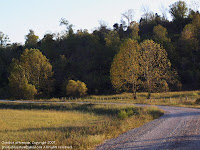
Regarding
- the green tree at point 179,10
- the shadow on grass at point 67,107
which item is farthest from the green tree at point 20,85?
the green tree at point 179,10

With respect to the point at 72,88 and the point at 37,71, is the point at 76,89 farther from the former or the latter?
the point at 37,71

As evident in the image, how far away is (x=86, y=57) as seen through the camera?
82.4 meters

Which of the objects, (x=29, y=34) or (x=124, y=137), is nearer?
(x=124, y=137)

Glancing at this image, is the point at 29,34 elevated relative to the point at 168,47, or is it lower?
elevated

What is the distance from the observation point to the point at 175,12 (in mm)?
93188

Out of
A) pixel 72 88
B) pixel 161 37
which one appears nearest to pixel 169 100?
pixel 72 88

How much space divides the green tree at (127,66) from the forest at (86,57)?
929cm

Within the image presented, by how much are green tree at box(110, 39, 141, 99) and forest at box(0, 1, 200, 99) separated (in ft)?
30.5

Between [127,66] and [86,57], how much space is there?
4095 centimetres

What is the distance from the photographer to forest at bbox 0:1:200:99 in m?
60.8

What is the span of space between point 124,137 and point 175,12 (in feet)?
296

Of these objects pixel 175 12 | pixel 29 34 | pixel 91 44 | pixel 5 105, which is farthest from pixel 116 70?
pixel 29 34

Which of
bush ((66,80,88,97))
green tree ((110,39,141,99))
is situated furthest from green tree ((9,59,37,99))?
green tree ((110,39,141,99))

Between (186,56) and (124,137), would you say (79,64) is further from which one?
(124,137)
